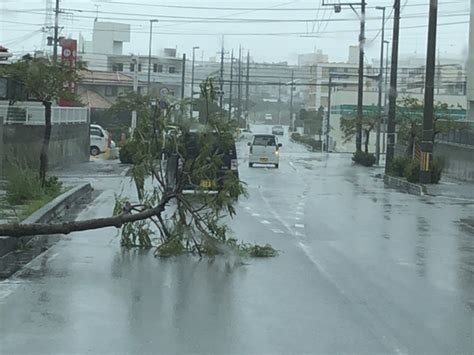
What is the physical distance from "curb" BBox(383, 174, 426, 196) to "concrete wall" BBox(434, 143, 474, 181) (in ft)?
13.8

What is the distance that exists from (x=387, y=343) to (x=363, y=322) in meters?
0.85

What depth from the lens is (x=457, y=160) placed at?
42094mm

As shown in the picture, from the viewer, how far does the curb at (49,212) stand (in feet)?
41.3

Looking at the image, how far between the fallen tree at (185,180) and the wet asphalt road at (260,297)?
0.44 m

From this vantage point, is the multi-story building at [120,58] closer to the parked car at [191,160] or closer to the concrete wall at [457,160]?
the concrete wall at [457,160]

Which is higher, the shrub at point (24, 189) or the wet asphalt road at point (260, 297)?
the shrub at point (24, 189)

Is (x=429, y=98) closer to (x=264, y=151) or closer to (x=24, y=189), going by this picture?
(x=264, y=151)

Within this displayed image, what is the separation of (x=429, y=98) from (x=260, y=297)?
23.2 m

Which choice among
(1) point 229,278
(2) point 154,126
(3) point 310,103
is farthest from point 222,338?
(3) point 310,103

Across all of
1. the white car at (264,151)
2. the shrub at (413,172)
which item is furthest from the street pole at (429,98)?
the white car at (264,151)

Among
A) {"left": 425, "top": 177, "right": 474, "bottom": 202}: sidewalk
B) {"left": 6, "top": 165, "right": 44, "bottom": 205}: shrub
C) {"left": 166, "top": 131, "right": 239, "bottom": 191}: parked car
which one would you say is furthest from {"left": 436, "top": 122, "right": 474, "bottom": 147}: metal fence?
{"left": 166, "top": 131, "right": 239, "bottom": 191}: parked car

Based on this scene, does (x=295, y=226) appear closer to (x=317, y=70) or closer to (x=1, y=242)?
(x=1, y=242)

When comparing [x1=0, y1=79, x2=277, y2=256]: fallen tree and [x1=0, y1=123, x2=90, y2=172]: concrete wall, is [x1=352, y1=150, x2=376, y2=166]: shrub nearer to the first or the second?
[x1=0, y1=123, x2=90, y2=172]: concrete wall

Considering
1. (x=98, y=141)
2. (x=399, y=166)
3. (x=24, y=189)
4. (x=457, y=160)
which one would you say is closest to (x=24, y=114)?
(x=24, y=189)
